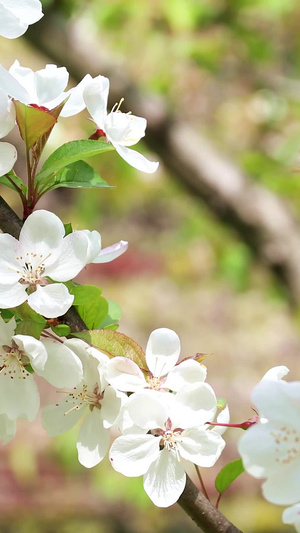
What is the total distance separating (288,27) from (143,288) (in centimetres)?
225

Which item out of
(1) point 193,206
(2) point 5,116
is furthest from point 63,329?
(1) point 193,206

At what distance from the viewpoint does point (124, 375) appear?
378 millimetres

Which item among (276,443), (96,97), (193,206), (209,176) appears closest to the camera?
(276,443)

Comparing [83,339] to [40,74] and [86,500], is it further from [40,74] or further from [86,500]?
[86,500]

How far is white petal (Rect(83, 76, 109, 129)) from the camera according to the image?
0.40 meters

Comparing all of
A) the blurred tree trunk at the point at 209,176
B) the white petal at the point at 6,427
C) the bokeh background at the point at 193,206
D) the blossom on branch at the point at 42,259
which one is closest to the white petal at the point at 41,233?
the blossom on branch at the point at 42,259

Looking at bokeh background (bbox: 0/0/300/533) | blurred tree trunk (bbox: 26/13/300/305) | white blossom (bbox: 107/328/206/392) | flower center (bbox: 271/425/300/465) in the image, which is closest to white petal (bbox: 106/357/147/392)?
white blossom (bbox: 107/328/206/392)

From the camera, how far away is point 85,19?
2.19m

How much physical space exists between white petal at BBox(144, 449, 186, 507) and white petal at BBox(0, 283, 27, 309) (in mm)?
121

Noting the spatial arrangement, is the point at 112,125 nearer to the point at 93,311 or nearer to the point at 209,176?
the point at 93,311

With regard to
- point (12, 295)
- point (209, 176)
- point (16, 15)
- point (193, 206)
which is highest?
Answer: point (16, 15)

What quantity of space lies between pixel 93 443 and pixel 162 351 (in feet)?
0.24

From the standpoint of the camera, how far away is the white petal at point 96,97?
40cm

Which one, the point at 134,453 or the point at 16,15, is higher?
the point at 16,15
